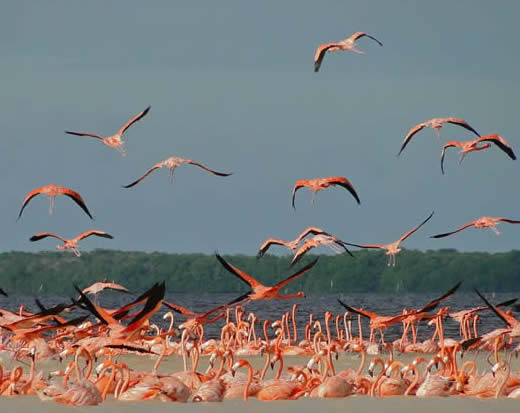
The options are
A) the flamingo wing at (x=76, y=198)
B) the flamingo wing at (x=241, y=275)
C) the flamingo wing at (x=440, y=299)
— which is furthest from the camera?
the flamingo wing at (x=76, y=198)

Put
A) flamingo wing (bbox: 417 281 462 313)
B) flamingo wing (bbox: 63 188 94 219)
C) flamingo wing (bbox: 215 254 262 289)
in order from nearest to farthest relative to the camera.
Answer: flamingo wing (bbox: 215 254 262 289), flamingo wing (bbox: 417 281 462 313), flamingo wing (bbox: 63 188 94 219)

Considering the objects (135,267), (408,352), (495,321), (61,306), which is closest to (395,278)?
(135,267)

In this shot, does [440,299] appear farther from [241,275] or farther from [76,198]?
[76,198]

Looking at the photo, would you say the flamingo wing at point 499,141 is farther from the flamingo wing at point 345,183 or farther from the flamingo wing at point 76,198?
the flamingo wing at point 76,198

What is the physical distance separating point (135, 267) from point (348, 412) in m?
78.1

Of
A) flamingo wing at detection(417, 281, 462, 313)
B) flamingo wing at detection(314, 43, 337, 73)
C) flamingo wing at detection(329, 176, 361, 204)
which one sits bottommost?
flamingo wing at detection(417, 281, 462, 313)

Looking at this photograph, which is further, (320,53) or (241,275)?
(320,53)

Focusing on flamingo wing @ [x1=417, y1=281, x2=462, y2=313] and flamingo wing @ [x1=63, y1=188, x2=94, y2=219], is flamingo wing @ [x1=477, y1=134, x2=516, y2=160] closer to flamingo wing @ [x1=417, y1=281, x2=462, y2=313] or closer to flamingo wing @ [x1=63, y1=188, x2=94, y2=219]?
flamingo wing @ [x1=417, y1=281, x2=462, y2=313]

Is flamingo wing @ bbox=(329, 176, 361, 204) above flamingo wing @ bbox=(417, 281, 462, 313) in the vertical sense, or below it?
above

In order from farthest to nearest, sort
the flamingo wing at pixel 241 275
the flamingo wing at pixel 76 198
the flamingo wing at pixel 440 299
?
the flamingo wing at pixel 76 198
the flamingo wing at pixel 440 299
the flamingo wing at pixel 241 275

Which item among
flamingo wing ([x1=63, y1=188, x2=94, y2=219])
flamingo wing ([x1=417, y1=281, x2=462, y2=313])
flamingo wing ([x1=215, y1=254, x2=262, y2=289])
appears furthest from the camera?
flamingo wing ([x1=63, y1=188, x2=94, y2=219])

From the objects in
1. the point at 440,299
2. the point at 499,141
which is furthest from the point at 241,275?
the point at 499,141

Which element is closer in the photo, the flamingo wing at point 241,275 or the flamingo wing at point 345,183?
the flamingo wing at point 241,275

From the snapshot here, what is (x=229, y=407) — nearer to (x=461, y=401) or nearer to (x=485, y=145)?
(x=461, y=401)
